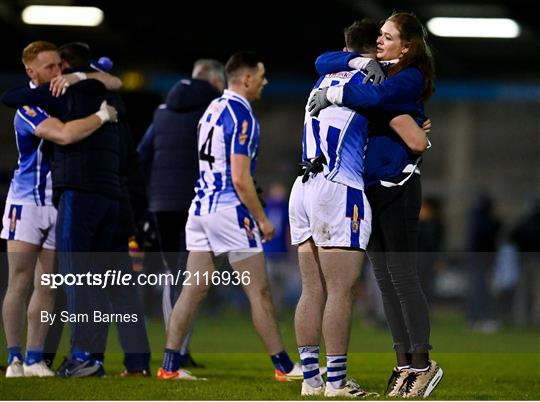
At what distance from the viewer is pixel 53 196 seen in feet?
25.8

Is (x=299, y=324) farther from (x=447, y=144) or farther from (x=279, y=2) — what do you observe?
(x=447, y=144)

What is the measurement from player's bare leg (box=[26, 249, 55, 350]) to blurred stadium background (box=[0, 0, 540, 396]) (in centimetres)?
717

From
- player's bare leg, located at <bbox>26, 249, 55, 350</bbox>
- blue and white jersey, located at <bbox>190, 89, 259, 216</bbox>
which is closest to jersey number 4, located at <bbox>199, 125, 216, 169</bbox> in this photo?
blue and white jersey, located at <bbox>190, 89, 259, 216</bbox>

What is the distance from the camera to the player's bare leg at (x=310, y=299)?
6926 millimetres

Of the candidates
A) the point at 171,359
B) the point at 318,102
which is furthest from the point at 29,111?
the point at 318,102

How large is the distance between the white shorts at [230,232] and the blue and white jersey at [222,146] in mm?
49

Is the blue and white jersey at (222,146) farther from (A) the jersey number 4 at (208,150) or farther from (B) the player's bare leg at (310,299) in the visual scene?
(B) the player's bare leg at (310,299)

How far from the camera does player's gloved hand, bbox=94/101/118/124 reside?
25.7 ft

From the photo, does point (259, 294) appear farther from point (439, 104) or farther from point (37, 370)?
point (439, 104)

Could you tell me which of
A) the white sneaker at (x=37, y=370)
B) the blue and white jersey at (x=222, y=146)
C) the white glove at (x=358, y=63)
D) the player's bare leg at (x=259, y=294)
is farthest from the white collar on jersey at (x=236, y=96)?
the white sneaker at (x=37, y=370)

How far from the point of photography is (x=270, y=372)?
8.82 meters

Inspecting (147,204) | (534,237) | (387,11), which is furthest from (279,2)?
(147,204)

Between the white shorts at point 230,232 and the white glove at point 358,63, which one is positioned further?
the white shorts at point 230,232

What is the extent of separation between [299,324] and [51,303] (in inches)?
75.1
